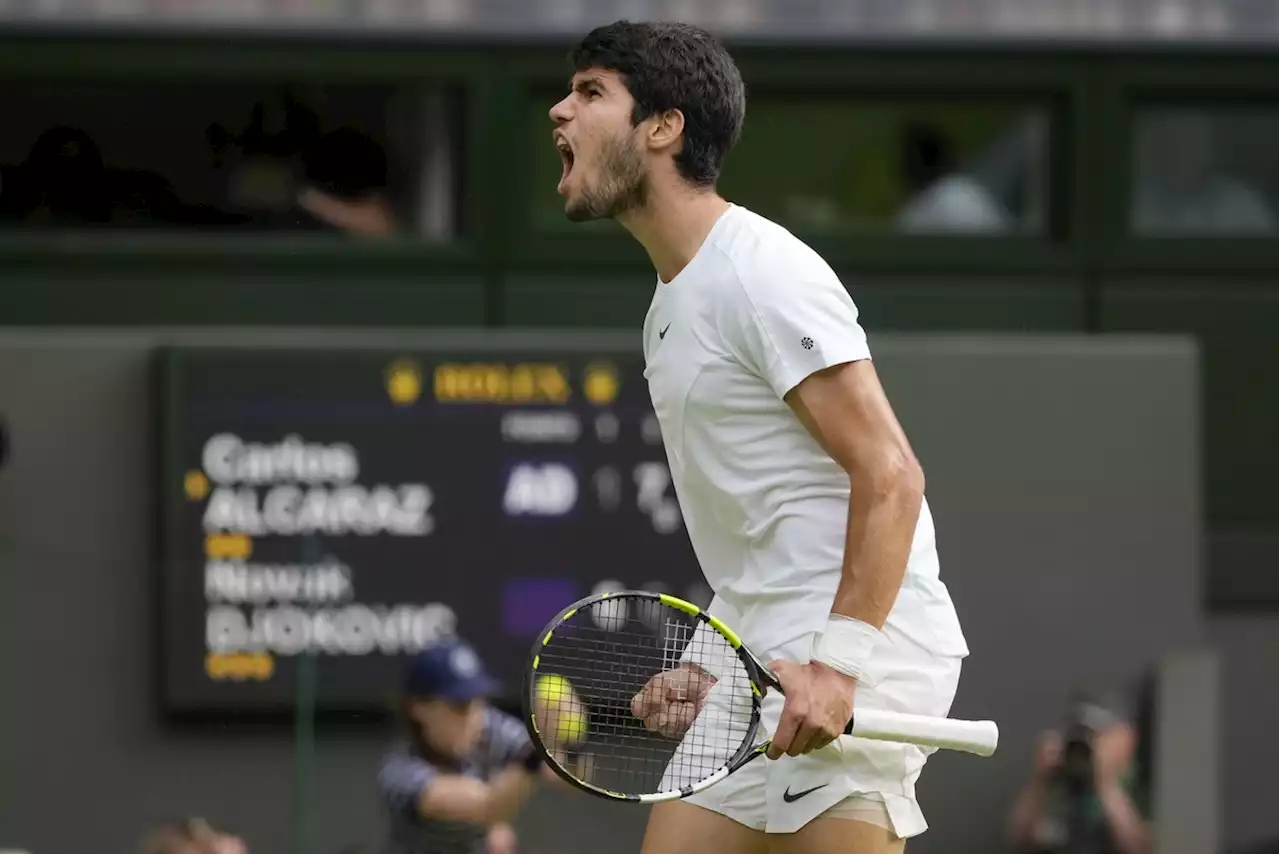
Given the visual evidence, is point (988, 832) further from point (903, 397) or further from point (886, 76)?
point (886, 76)

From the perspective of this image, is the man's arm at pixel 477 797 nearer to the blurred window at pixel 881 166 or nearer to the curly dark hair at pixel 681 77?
the blurred window at pixel 881 166

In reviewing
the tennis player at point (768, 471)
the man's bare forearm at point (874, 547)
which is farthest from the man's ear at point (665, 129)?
the man's bare forearm at point (874, 547)

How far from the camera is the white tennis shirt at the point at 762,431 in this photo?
3271 mm

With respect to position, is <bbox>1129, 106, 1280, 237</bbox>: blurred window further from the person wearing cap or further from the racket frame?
the racket frame

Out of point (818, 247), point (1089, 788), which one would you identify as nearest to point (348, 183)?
point (818, 247)

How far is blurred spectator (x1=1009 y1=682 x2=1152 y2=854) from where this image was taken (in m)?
6.54

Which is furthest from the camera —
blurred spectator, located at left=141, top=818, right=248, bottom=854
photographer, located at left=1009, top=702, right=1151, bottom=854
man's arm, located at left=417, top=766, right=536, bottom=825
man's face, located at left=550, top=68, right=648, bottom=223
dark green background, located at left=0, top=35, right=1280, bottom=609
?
dark green background, located at left=0, top=35, right=1280, bottom=609

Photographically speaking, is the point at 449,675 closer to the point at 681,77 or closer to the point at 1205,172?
the point at 1205,172

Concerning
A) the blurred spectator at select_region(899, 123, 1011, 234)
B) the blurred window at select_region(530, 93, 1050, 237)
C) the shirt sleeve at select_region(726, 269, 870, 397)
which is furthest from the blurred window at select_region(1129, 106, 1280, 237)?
the shirt sleeve at select_region(726, 269, 870, 397)

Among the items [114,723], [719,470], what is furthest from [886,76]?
[719,470]

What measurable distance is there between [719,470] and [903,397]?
139 inches

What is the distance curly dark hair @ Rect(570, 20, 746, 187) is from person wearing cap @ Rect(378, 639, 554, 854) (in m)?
3.00

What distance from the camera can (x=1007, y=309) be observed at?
7.25m

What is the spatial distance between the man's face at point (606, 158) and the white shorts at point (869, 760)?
2.40 ft
